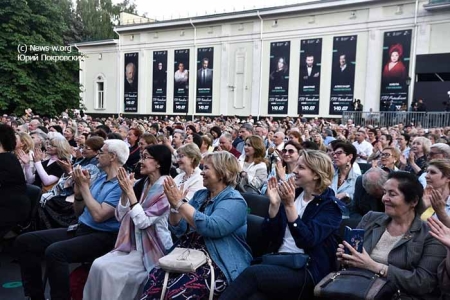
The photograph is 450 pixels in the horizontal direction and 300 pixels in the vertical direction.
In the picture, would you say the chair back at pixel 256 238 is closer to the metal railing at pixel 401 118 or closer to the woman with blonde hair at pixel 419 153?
the woman with blonde hair at pixel 419 153

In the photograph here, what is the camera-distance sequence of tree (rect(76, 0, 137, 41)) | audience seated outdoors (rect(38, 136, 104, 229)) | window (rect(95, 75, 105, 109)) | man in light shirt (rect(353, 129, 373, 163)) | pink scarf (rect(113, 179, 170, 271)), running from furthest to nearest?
1. tree (rect(76, 0, 137, 41))
2. window (rect(95, 75, 105, 109))
3. man in light shirt (rect(353, 129, 373, 163))
4. audience seated outdoors (rect(38, 136, 104, 229))
5. pink scarf (rect(113, 179, 170, 271))

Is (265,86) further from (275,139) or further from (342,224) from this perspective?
(342,224)

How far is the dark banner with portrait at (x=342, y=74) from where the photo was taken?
83.1 ft

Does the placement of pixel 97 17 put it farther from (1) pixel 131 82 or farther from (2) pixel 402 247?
(2) pixel 402 247

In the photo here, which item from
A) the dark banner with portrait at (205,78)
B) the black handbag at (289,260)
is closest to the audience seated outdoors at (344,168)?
the black handbag at (289,260)

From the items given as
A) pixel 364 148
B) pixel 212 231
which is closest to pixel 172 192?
pixel 212 231

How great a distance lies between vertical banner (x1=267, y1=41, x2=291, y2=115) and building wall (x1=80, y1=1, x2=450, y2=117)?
1.05 feet

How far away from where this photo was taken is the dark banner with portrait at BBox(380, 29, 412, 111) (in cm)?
2345

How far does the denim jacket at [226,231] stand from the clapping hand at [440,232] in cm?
137

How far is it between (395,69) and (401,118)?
223 inches

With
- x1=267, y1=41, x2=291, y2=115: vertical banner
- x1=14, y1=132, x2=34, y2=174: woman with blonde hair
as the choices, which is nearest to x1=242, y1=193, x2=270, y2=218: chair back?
x1=14, y1=132, x2=34, y2=174: woman with blonde hair

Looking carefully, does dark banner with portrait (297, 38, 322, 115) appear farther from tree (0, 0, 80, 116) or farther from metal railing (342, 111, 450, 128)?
tree (0, 0, 80, 116)

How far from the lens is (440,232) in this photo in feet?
8.34

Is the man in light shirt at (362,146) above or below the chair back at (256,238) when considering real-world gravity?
above
